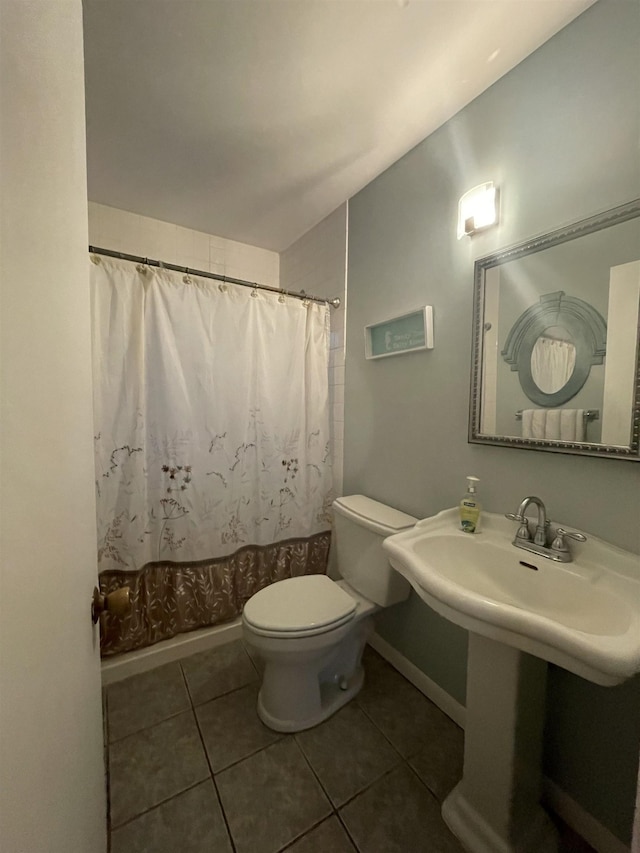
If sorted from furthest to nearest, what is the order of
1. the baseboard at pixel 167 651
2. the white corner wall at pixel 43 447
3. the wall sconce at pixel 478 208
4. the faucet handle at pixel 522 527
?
the baseboard at pixel 167 651, the wall sconce at pixel 478 208, the faucet handle at pixel 522 527, the white corner wall at pixel 43 447

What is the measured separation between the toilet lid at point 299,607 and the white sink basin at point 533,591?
0.45 meters

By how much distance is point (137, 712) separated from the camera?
4.34 feet

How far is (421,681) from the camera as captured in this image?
143cm

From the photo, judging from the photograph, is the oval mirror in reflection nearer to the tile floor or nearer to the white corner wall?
the white corner wall

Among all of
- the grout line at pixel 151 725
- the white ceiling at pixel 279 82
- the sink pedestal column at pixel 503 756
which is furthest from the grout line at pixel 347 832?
the white ceiling at pixel 279 82

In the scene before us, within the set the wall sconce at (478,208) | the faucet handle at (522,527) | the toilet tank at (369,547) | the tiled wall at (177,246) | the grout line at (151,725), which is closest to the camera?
the faucet handle at (522,527)

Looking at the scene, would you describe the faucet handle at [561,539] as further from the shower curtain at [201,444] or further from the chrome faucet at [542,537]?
the shower curtain at [201,444]

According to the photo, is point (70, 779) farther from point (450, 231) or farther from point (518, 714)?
point (450, 231)

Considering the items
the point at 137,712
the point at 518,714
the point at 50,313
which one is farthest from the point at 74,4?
the point at 137,712

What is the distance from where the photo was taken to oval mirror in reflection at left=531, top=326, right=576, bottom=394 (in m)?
0.96

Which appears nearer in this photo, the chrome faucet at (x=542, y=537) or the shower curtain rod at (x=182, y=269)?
the chrome faucet at (x=542, y=537)

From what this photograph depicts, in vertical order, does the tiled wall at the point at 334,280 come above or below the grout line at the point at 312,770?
above

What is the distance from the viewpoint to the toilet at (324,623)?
1.19m

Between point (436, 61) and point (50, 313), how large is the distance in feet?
4.64
